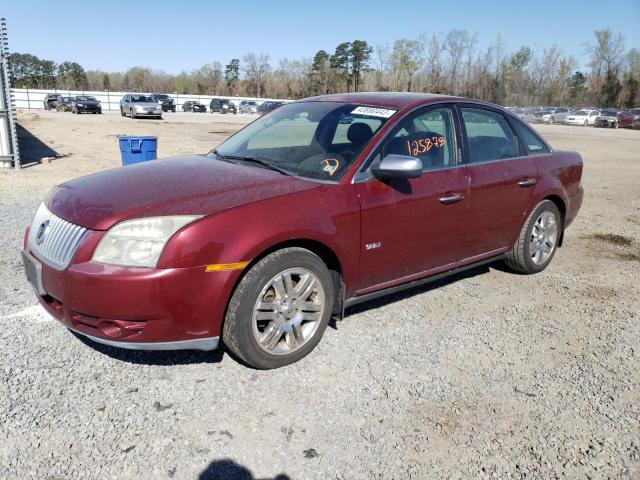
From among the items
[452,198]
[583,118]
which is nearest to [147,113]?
[583,118]

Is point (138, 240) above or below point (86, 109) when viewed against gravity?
below

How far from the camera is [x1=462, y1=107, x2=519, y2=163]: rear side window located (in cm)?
440

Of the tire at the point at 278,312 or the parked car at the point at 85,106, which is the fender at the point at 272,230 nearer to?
the tire at the point at 278,312

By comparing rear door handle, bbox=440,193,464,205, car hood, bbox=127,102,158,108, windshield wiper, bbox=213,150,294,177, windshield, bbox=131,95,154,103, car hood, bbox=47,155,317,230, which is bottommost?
rear door handle, bbox=440,193,464,205

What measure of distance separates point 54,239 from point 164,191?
0.69 m

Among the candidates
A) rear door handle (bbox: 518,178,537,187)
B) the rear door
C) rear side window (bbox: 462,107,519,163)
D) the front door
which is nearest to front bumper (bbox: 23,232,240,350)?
the front door

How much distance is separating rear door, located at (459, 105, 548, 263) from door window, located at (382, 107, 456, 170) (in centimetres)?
20

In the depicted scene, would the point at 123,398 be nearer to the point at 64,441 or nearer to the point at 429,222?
the point at 64,441

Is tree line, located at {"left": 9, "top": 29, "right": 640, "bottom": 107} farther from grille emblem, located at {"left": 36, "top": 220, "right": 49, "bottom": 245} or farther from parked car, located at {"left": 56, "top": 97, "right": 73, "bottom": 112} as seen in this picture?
grille emblem, located at {"left": 36, "top": 220, "right": 49, "bottom": 245}

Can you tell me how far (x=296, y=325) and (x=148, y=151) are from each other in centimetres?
674

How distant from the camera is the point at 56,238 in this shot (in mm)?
3109

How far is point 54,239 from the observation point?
312 cm

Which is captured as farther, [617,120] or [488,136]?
[617,120]

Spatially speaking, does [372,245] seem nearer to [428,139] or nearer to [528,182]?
[428,139]
